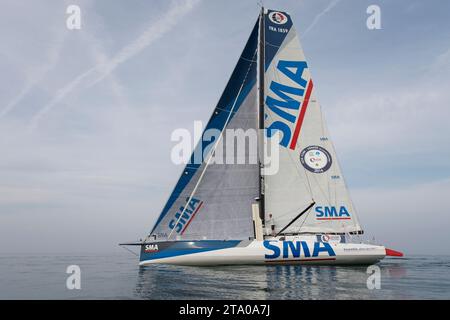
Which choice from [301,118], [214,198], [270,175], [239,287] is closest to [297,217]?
[270,175]

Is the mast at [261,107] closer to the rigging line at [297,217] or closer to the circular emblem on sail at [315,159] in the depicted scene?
the rigging line at [297,217]

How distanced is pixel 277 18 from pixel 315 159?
9.07m

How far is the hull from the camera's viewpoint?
59.1ft

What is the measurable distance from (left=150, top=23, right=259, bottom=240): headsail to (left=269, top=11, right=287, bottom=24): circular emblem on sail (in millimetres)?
6636

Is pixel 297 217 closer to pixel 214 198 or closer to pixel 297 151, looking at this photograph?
pixel 297 151

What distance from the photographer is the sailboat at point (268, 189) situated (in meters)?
18.5

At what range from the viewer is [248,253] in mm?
17984

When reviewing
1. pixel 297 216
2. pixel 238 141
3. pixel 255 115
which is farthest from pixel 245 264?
pixel 255 115

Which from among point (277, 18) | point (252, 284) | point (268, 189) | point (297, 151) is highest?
point (277, 18)

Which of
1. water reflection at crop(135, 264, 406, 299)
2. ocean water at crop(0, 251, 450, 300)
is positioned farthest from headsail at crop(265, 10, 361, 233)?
ocean water at crop(0, 251, 450, 300)

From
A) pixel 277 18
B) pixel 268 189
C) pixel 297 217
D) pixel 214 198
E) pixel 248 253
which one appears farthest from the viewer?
pixel 277 18

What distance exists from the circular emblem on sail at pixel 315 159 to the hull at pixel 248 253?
4536 millimetres
